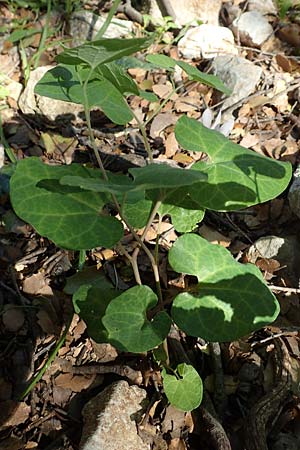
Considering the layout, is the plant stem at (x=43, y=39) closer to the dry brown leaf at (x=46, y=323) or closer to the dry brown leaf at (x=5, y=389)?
the dry brown leaf at (x=46, y=323)

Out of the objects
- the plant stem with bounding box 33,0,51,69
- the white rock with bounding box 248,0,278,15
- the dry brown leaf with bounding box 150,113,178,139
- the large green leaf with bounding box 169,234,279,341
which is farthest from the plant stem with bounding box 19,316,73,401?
the white rock with bounding box 248,0,278,15

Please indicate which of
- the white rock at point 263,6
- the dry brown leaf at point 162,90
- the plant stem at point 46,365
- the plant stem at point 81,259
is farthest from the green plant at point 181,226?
the white rock at point 263,6

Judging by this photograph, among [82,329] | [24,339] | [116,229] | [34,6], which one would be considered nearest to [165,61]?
[116,229]

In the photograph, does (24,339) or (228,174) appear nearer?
(228,174)

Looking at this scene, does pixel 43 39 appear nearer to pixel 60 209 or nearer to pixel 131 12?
pixel 131 12

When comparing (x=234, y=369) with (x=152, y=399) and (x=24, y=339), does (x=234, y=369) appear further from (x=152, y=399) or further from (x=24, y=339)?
(x=24, y=339)

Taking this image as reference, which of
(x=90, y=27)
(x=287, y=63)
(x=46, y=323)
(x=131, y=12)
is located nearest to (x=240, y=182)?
(x=46, y=323)
